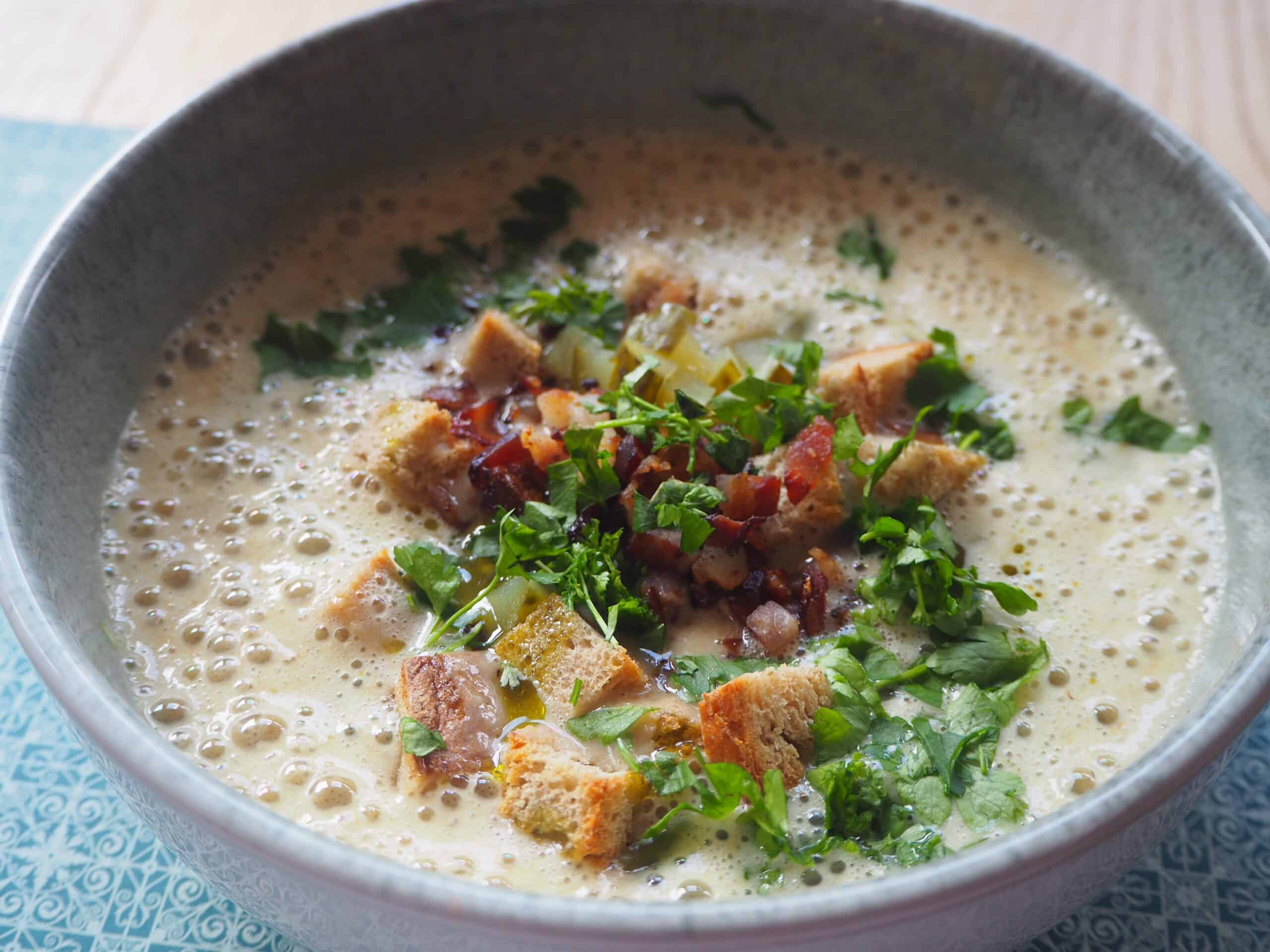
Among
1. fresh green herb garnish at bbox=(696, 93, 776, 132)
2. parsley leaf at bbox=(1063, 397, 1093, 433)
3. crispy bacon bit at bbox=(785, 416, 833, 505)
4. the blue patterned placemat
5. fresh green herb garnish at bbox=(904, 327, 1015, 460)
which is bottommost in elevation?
the blue patterned placemat

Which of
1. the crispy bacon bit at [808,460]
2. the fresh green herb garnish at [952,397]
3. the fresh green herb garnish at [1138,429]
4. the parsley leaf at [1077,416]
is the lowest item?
the crispy bacon bit at [808,460]

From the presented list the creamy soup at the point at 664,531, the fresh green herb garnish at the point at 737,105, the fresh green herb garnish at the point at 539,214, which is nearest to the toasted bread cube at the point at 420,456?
the creamy soup at the point at 664,531

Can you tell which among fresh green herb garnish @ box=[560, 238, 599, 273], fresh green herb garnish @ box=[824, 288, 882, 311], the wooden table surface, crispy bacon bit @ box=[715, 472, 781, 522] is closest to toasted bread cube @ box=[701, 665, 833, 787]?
crispy bacon bit @ box=[715, 472, 781, 522]

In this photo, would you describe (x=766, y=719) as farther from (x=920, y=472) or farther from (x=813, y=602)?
(x=920, y=472)

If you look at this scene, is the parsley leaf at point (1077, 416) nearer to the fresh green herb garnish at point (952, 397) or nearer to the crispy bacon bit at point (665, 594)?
the fresh green herb garnish at point (952, 397)

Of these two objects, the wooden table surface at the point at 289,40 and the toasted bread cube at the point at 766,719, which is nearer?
the toasted bread cube at the point at 766,719

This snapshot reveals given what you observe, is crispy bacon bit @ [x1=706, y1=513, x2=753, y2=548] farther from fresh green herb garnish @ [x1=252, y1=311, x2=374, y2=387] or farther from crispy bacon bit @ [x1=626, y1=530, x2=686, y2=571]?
fresh green herb garnish @ [x1=252, y1=311, x2=374, y2=387]

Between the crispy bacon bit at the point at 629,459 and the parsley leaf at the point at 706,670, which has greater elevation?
the crispy bacon bit at the point at 629,459
